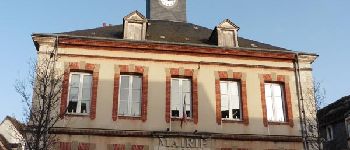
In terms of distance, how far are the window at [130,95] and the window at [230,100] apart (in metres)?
3.51

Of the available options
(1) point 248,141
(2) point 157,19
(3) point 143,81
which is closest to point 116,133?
(3) point 143,81

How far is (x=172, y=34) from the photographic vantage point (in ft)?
66.1

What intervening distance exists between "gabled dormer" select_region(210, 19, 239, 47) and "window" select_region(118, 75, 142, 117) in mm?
3954

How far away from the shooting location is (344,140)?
86.7 ft

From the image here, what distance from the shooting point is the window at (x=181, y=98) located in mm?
17641

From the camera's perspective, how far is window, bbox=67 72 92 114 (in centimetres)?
1714

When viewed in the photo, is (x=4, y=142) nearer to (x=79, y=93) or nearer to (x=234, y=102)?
(x=79, y=93)

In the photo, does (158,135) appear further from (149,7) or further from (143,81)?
(149,7)

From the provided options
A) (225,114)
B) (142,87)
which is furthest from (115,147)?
(225,114)

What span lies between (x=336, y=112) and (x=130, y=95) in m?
15.3

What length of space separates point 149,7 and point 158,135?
31.5 feet

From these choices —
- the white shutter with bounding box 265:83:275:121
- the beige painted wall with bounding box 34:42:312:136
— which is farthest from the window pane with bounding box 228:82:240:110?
the white shutter with bounding box 265:83:275:121

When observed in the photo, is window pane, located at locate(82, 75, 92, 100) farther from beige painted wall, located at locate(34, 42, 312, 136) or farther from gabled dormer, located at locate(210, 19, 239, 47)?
gabled dormer, located at locate(210, 19, 239, 47)

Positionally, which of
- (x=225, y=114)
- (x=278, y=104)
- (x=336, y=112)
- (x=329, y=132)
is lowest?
(x=329, y=132)
